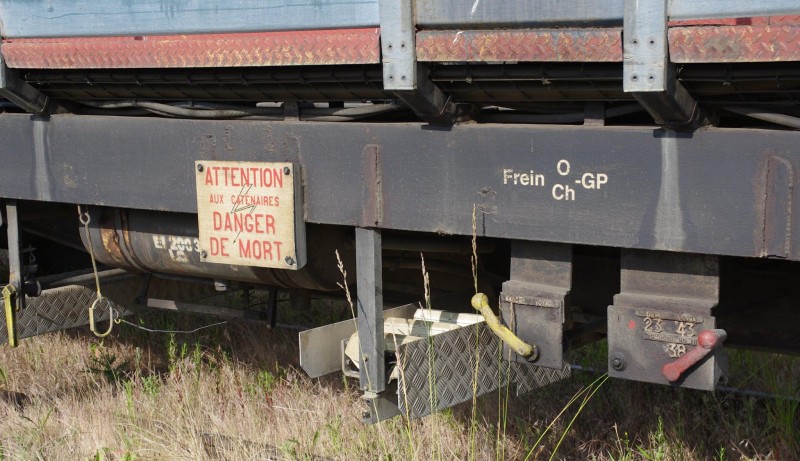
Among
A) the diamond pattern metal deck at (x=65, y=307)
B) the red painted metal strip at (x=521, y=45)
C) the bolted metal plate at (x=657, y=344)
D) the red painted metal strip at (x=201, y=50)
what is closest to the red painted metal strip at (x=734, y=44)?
the red painted metal strip at (x=521, y=45)

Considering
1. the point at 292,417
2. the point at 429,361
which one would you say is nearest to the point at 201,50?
the point at 429,361

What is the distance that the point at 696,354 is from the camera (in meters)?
2.87

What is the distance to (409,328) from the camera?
12.3ft

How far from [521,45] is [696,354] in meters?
0.97

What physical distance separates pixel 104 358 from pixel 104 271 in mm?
838

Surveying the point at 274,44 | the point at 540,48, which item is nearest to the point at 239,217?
the point at 274,44

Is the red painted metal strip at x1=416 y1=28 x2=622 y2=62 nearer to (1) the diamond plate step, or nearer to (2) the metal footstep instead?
(2) the metal footstep

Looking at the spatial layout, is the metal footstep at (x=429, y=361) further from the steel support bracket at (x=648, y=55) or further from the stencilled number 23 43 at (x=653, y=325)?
the steel support bracket at (x=648, y=55)

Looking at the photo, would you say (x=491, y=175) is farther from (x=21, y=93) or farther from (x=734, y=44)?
(x=21, y=93)

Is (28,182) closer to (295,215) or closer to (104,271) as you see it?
(104,271)

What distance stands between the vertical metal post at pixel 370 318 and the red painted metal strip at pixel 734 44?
1268 millimetres

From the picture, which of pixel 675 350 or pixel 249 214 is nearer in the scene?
pixel 675 350

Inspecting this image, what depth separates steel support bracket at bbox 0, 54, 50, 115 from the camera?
157 inches

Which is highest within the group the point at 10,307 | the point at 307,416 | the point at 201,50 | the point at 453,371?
the point at 201,50
